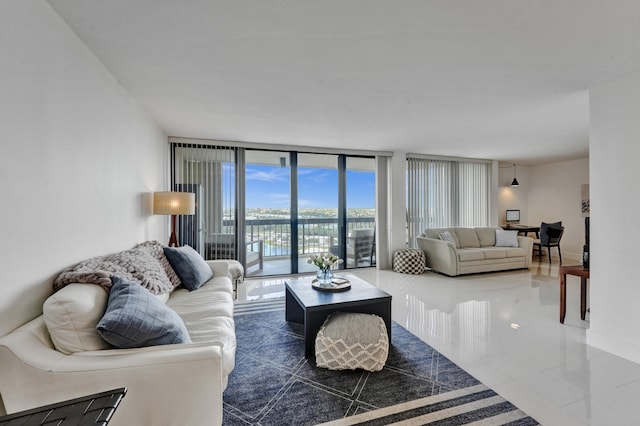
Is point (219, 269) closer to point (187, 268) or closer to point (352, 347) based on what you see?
point (187, 268)

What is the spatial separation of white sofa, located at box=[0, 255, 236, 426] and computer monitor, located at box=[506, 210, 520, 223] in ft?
26.3

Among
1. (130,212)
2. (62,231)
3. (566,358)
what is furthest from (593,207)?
(130,212)

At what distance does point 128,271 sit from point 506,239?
6.36 metres

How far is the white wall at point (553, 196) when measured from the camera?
667 cm

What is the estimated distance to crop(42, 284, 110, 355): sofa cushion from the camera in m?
1.30

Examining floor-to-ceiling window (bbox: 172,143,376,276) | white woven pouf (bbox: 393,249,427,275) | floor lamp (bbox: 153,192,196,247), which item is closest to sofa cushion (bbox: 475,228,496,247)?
white woven pouf (bbox: 393,249,427,275)

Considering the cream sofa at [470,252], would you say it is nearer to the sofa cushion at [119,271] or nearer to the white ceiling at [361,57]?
the white ceiling at [361,57]

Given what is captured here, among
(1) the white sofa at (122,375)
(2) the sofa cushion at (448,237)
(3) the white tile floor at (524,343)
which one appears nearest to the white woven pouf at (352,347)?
(3) the white tile floor at (524,343)

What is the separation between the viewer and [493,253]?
5.40m

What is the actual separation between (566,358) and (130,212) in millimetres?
3976

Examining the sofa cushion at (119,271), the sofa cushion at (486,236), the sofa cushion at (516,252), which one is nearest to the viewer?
the sofa cushion at (119,271)

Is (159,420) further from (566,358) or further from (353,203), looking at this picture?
(353,203)

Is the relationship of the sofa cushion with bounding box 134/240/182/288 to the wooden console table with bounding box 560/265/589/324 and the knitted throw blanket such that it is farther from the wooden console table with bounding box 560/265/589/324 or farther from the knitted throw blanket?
the wooden console table with bounding box 560/265/589/324

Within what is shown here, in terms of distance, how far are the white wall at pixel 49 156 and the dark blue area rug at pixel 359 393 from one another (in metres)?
1.30
